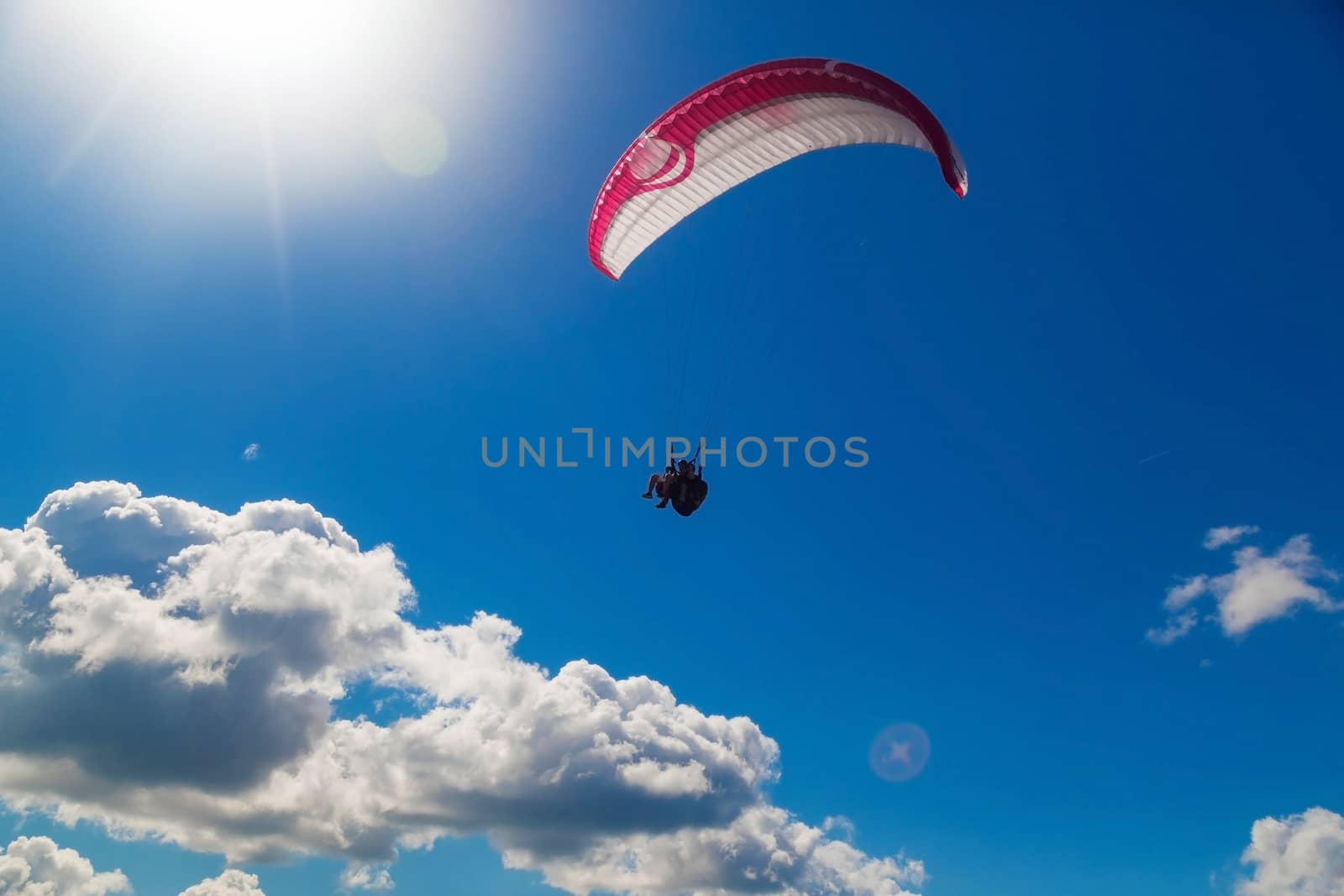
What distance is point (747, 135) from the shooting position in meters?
19.4

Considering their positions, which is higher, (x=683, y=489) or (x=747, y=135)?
(x=747, y=135)

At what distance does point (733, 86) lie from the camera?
17.8 metres

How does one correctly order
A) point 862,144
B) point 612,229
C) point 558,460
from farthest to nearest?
1. point 558,460
2. point 612,229
3. point 862,144

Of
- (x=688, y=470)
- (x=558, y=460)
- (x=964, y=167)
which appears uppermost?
(x=964, y=167)

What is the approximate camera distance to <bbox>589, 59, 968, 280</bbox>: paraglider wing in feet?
56.1

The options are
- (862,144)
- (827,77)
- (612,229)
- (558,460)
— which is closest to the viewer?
(827,77)

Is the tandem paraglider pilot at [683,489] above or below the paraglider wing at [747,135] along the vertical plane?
below

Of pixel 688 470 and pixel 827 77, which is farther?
pixel 688 470

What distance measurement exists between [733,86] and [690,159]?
2.35 m

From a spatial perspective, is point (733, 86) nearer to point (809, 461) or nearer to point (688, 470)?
point (688, 470)

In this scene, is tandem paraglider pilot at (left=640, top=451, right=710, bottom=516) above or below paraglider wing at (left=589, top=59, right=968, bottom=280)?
below

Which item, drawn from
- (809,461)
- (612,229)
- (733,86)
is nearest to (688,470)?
(809,461)

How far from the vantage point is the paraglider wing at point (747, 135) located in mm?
17109

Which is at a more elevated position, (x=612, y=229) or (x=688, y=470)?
(x=612, y=229)
